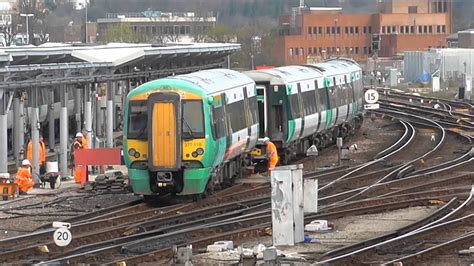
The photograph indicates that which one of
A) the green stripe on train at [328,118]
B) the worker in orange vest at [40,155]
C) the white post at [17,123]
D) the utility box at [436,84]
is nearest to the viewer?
the worker in orange vest at [40,155]

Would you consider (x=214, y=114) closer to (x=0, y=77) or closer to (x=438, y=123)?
(x=0, y=77)

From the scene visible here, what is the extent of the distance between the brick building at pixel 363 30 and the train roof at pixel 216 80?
181ft

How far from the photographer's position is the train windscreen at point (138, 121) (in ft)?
75.5

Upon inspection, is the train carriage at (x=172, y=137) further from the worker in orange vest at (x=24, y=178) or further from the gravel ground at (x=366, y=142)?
the gravel ground at (x=366, y=142)

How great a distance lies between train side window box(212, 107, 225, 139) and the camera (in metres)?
23.6

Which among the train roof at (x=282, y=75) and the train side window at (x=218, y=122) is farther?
the train roof at (x=282, y=75)

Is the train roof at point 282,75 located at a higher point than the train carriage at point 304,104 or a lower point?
higher

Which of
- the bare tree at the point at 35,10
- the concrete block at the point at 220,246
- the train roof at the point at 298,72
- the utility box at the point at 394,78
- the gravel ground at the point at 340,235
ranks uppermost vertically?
the bare tree at the point at 35,10

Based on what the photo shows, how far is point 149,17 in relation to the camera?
9100 cm

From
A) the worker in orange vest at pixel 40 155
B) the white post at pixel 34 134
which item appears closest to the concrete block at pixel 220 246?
the white post at pixel 34 134

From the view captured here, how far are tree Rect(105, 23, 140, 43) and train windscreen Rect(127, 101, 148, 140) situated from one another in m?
58.9

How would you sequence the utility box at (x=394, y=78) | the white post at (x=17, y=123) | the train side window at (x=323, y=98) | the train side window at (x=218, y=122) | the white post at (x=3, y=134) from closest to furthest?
the train side window at (x=218, y=122)
the white post at (x=3, y=134)
the white post at (x=17, y=123)
the train side window at (x=323, y=98)
the utility box at (x=394, y=78)

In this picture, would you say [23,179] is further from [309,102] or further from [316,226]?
[309,102]

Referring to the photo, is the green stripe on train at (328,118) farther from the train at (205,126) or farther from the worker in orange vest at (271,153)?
the worker in orange vest at (271,153)
